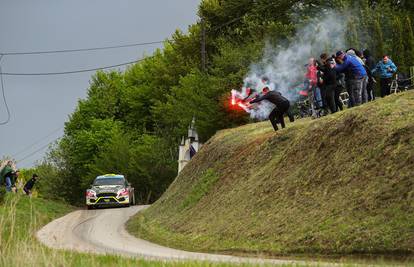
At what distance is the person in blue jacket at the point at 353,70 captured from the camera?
23.5 meters

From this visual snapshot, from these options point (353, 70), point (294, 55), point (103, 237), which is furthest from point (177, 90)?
point (353, 70)

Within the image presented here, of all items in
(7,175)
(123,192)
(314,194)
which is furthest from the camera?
(123,192)

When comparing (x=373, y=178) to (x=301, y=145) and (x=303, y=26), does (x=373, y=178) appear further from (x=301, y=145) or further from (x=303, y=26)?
(x=303, y=26)

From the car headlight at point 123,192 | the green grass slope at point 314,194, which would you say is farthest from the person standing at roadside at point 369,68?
the car headlight at point 123,192

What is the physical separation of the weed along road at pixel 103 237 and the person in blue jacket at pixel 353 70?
26.3 feet

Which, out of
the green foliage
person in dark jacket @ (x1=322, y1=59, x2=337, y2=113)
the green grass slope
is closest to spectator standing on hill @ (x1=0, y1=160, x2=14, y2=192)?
the green foliage

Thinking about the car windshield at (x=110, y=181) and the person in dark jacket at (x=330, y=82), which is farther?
the car windshield at (x=110, y=181)

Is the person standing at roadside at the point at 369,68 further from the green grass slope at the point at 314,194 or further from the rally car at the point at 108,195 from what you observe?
the rally car at the point at 108,195

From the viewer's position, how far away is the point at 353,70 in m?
23.6

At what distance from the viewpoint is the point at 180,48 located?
198 ft

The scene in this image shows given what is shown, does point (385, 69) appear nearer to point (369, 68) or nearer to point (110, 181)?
point (369, 68)

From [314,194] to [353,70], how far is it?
5583mm

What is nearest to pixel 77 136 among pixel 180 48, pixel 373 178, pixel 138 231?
pixel 180 48

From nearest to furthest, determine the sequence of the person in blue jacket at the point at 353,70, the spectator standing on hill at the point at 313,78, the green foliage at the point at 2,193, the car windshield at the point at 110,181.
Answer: the person in blue jacket at the point at 353,70 < the spectator standing on hill at the point at 313,78 < the green foliage at the point at 2,193 < the car windshield at the point at 110,181
